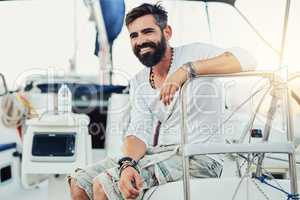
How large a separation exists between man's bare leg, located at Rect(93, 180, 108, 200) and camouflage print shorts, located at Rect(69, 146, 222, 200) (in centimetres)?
2

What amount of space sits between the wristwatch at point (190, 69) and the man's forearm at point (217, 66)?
0.02 meters

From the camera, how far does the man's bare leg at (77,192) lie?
1.95 m

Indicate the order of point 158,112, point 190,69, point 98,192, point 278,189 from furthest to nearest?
point 158,112
point 190,69
point 98,192
point 278,189

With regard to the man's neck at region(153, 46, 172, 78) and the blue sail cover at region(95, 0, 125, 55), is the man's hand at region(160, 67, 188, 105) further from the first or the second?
the blue sail cover at region(95, 0, 125, 55)

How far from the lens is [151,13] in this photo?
85.4 inches

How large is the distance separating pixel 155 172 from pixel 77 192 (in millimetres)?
408

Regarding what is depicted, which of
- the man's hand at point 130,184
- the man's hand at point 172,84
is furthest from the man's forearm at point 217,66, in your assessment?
the man's hand at point 130,184

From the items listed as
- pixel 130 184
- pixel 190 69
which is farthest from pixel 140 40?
pixel 130 184

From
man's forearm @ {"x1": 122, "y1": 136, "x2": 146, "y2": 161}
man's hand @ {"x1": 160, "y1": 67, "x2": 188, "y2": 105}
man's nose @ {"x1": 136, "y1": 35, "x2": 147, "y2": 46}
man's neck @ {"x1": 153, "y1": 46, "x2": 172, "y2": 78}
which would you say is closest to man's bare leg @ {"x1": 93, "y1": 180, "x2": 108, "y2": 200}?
man's forearm @ {"x1": 122, "y1": 136, "x2": 146, "y2": 161}

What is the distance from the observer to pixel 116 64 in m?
2.21

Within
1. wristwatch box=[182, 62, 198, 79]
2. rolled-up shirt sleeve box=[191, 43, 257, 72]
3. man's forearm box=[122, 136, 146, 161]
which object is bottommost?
man's forearm box=[122, 136, 146, 161]

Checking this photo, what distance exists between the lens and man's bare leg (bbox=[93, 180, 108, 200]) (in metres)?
1.86

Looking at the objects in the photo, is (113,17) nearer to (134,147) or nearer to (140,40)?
(140,40)

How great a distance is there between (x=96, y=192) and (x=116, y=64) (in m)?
0.72
